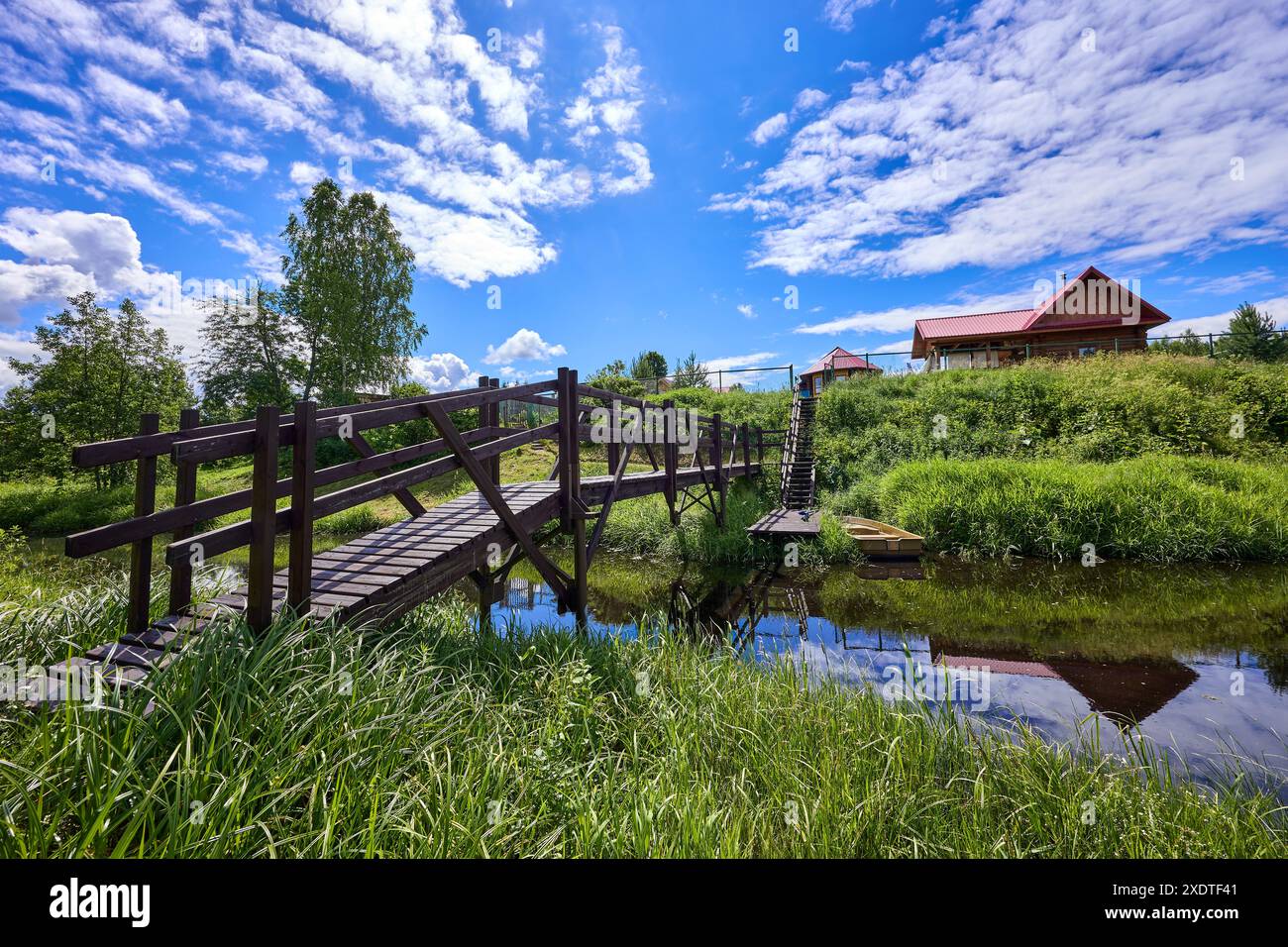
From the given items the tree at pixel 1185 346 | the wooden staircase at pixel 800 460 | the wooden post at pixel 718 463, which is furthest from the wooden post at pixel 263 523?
the tree at pixel 1185 346

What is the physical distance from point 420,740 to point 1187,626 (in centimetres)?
994

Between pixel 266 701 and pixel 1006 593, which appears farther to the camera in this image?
pixel 1006 593

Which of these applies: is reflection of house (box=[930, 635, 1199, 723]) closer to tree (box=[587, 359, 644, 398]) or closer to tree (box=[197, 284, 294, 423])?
tree (box=[587, 359, 644, 398])

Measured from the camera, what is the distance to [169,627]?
342 cm

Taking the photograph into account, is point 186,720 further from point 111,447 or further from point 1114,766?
point 1114,766

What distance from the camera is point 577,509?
22.3 ft

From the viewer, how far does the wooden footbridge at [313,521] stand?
3166 millimetres

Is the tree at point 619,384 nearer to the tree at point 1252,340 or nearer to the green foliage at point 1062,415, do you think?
the green foliage at point 1062,415

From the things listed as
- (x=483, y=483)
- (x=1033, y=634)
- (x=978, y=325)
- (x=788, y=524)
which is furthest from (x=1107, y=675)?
(x=978, y=325)

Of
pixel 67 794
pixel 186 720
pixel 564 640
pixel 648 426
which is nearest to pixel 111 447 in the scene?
pixel 186 720

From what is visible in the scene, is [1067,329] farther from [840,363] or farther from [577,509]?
[577,509]

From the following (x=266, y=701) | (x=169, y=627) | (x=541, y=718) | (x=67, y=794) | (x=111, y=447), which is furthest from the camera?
(x=541, y=718)

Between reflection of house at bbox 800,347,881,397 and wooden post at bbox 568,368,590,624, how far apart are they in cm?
2198

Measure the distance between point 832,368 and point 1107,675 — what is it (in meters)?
22.7
